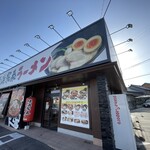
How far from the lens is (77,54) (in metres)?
4.72

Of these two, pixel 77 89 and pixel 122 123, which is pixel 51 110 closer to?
pixel 77 89

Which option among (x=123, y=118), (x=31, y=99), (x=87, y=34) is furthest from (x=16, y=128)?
(x=87, y=34)

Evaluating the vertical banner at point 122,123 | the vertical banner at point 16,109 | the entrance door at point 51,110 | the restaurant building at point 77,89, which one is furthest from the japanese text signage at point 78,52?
the vertical banner at point 16,109

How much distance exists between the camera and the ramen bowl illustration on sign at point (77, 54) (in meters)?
4.11

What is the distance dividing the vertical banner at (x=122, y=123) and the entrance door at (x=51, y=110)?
339cm

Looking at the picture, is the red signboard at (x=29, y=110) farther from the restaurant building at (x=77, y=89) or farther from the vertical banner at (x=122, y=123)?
the vertical banner at (x=122, y=123)

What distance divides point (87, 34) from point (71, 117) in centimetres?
447

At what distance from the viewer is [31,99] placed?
20.2ft

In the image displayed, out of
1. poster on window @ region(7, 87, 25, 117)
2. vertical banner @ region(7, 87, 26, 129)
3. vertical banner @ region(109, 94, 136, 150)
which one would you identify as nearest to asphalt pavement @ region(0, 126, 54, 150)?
vertical banner @ region(7, 87, 26, 129)

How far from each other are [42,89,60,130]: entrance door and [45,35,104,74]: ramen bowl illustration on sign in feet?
5.40

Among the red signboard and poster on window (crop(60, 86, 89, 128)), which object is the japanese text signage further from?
the red signboard

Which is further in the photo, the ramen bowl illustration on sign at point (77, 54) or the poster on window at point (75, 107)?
the poster on window at point (75, 107)

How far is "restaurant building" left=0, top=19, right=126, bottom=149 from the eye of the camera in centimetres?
363

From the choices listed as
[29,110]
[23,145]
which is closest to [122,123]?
[23,145]
